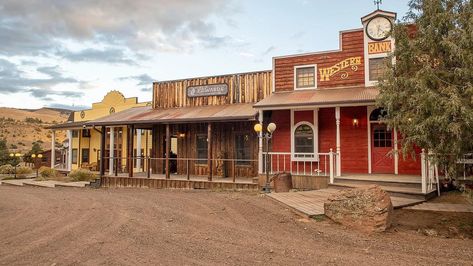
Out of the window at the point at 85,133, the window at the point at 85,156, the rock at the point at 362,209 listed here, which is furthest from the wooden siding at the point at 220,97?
the window at the point at 85,156

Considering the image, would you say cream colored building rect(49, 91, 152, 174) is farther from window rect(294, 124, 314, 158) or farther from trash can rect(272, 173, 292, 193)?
trash can rect(272, 173, 292, 193)

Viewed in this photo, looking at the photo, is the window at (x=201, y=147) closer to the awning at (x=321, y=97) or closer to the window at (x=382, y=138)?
the awning at (x=321, y=97)

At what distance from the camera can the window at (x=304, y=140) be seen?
565 inches

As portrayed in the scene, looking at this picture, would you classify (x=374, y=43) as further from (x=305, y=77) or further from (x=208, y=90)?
(x=208, y=90)

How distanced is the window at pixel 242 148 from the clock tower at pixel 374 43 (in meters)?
5.63

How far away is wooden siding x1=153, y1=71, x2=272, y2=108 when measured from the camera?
1644 cm

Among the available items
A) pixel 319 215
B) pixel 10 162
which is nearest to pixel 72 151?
pixel 10 162

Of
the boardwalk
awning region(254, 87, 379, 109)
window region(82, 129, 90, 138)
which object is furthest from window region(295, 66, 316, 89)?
window region(82, 129, 90, 138)

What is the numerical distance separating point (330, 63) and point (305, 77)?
117 cm

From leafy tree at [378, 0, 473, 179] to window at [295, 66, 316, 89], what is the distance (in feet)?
23.2

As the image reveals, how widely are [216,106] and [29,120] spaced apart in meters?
71.0

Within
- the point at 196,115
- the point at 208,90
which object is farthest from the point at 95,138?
the point at 196,115

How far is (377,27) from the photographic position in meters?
13.7

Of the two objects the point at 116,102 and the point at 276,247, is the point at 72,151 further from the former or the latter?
the point at 276,247
